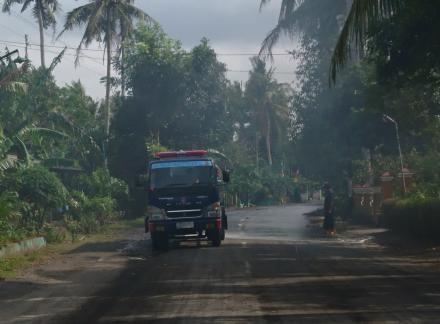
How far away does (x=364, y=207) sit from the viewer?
40062 millimetres

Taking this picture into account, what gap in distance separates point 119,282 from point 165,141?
131 feet

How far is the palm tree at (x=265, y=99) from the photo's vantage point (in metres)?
94.0

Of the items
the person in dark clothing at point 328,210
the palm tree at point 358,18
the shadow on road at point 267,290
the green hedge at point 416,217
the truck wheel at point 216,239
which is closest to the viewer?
the shadow on road at point 267,290

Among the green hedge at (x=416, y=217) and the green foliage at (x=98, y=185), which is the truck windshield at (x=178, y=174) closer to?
the green hedge at (x=416, y=217)

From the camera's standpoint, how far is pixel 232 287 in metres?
13.9

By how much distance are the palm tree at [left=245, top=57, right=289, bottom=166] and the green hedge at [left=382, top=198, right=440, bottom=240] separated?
62.5 m

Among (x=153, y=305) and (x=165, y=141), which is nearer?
(x=153, y=305)

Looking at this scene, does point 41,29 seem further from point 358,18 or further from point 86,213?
point 358,18

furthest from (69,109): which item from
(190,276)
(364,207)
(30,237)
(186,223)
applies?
(190,276)

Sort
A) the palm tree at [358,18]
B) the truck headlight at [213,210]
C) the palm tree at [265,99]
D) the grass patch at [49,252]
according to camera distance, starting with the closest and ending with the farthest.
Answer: the palm tree at [358,18] < the grass patch at [49,252] < the truck headlight at [213,210] < the palm tree at [265,99]

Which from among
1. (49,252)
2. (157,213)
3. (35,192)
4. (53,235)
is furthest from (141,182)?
(35,192)

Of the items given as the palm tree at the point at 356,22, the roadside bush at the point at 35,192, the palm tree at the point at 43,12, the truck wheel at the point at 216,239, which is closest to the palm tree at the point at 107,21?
the palm tree at the point at 43,12

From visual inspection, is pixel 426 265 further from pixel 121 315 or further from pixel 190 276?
pixel 121 315

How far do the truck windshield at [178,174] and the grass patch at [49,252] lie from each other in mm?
3772
